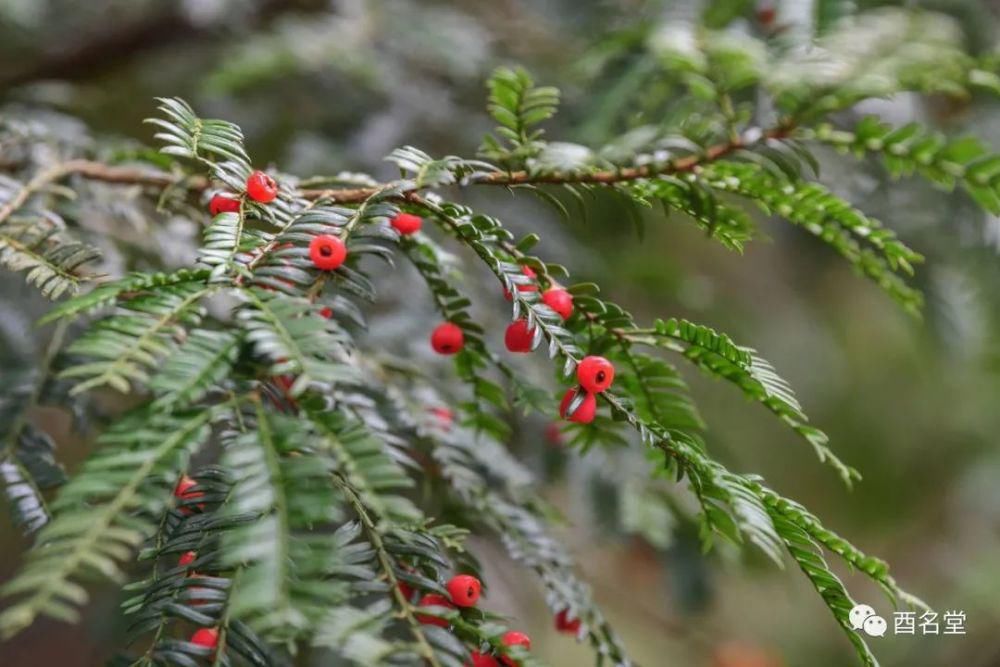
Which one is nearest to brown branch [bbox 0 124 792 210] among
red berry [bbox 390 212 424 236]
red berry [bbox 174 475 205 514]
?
red berry [bbox 390 212 424 236]

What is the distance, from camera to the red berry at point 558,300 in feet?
1.55

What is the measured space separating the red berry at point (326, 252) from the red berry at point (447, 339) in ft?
0.34

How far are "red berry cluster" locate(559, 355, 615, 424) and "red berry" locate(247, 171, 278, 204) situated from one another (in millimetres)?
190

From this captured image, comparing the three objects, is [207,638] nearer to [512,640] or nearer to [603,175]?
[512,640]

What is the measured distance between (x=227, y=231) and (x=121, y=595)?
63 centimetres

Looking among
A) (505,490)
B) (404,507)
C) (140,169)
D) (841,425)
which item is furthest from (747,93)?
(841,425)

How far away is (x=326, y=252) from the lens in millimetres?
424

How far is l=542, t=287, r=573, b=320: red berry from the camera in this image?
474 millimetres

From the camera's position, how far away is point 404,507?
323mm

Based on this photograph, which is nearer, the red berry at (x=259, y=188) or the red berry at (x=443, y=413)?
the red berry at (x=259, y=188)

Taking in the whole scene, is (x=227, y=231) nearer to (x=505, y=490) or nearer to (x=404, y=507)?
(x=404, y=507)

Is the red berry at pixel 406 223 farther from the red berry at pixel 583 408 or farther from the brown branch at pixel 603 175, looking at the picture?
the red berry at pixel 583 408

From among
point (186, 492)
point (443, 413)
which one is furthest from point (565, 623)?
point (186, 492)

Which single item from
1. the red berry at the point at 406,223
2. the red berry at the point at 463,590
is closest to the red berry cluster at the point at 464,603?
the red berry at the point at 463,590
